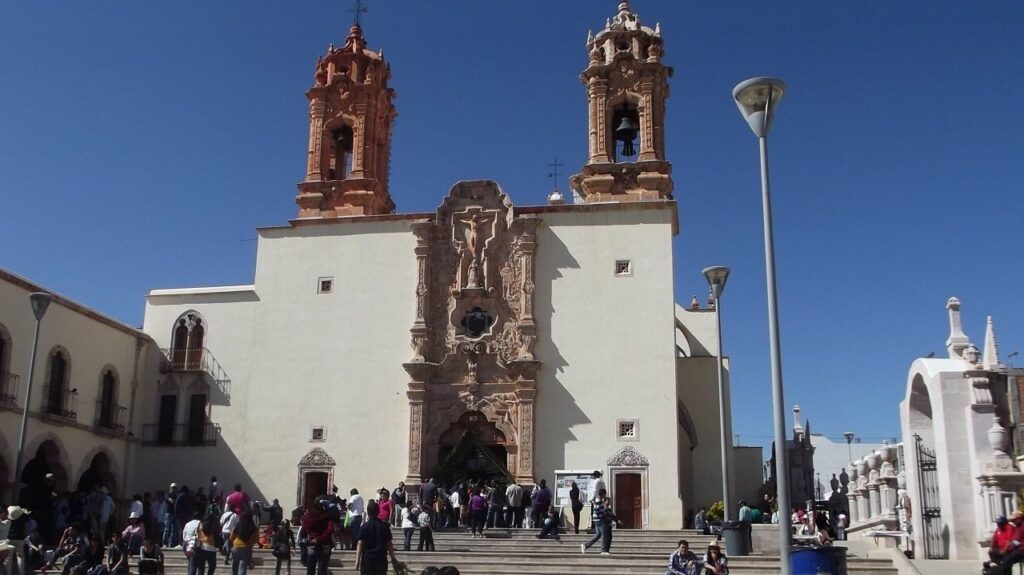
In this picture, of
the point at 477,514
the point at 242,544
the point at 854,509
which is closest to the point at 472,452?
the point at 477,514

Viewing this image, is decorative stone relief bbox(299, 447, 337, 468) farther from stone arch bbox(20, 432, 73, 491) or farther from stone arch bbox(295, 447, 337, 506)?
stone arch bbox(20, 432, 73, 491)

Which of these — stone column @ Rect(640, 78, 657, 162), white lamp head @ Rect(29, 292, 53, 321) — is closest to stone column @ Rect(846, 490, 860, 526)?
stone column @ Rect(640, 78, 657, 162)

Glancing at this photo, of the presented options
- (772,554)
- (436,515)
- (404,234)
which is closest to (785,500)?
(772,554)

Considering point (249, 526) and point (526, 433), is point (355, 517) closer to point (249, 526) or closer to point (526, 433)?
point (249, 526)

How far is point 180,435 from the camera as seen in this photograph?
101 ft

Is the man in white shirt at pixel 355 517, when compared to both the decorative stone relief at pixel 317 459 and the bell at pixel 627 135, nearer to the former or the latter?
the decorative stone relief at pixel 317 459

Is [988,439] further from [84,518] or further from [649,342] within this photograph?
[84,518]

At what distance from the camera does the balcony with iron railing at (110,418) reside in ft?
95.5

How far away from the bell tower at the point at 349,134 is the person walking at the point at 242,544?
17.6m

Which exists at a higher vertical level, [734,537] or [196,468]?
[196,468]

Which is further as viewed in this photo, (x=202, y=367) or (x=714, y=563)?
(x=202, y=367)

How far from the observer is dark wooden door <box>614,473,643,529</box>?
90.6 ft

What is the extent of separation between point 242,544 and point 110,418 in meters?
16.5

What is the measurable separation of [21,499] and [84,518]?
5.04 meters
